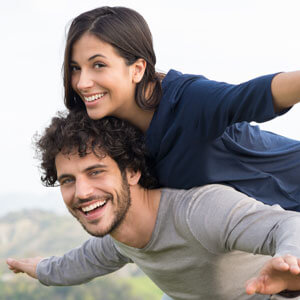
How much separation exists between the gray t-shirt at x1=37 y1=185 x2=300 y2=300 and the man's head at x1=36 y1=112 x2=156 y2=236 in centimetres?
21

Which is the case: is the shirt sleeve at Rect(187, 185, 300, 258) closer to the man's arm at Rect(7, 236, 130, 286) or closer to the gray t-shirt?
the gray t-shirt

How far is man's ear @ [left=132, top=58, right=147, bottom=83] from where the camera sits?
2723mm

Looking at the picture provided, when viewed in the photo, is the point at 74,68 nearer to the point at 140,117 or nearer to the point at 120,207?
the point at 140,117

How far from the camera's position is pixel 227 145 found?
2.70 m

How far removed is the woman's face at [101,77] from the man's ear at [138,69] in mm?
10

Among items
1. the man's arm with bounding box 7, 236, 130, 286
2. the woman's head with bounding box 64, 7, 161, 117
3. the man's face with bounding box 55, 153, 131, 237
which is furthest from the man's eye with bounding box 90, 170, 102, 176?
the man's arm with bounding box 7, 236, 130, 286

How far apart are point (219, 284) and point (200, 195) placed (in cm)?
56

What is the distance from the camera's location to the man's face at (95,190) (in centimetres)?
277

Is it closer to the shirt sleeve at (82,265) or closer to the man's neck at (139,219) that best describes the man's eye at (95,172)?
the man's neck at (139,219)

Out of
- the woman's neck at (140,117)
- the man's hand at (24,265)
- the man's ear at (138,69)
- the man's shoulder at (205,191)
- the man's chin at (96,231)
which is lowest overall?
the man's hand at (24,265)

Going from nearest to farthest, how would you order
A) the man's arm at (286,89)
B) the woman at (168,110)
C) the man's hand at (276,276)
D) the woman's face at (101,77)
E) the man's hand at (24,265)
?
the man's hand at (276,276) < the man's arm at (286,89) < the woman at (168,110) < the woman's face at (101,77) < the man's hand at (24,265)

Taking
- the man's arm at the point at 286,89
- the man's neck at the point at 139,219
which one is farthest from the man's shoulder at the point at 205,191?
the man's arm at the point at 286,89

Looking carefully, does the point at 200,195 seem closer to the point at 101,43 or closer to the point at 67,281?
the point at 101,43

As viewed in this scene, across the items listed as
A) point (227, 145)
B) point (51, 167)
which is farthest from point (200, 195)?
point (51, 167)
